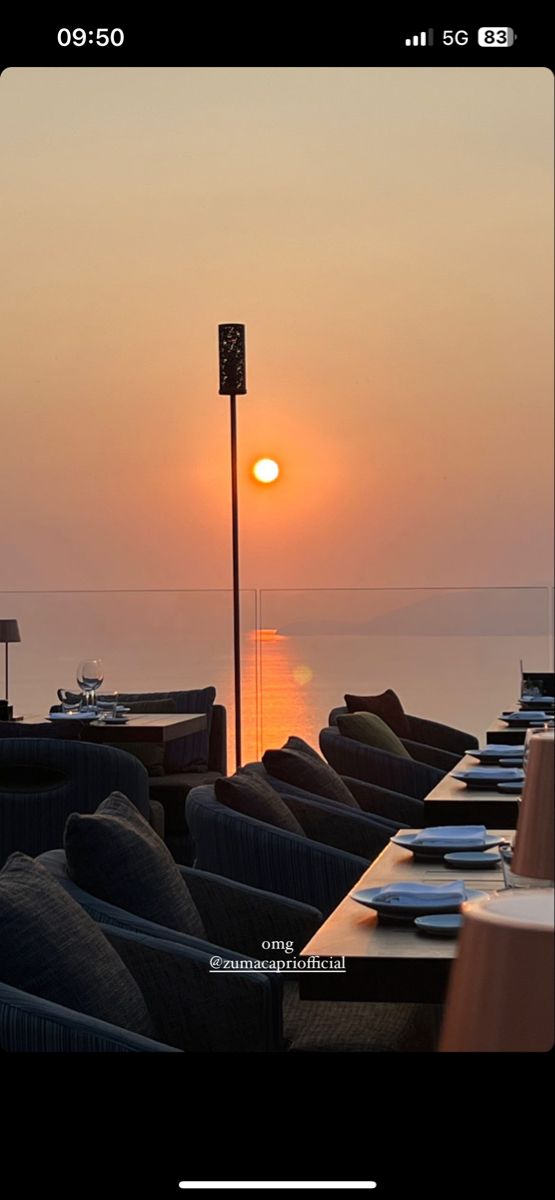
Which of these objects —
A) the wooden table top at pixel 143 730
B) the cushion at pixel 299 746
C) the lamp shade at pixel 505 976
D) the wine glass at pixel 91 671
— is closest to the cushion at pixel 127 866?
the cushion at pixel 299 746

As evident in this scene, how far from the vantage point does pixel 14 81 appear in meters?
1.37

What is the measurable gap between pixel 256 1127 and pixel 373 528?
60cm

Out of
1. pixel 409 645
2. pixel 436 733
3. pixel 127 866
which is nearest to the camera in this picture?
pixel 409 645

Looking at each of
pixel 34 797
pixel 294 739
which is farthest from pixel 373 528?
pixel 34 797

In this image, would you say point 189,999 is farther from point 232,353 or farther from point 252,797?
point 252,797

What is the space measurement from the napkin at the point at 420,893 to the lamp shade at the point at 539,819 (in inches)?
37.7

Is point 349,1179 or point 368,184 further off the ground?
point 368,184

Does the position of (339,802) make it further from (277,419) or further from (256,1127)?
(256,1127)

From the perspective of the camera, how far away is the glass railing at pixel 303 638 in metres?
1.55

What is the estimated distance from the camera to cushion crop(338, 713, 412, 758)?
352cm
